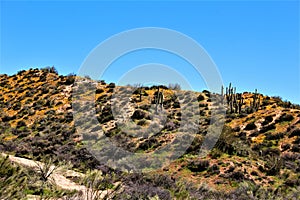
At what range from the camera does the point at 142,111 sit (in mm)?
40688

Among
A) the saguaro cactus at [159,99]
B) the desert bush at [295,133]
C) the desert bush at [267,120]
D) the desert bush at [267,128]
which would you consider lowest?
the desert bush at [295,133]

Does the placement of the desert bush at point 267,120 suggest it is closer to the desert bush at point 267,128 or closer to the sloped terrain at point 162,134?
the sloped terrain at point 162,134

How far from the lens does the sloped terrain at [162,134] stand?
22.7 m

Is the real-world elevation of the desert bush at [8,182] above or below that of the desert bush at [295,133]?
below

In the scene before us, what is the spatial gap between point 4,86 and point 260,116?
42356 mm

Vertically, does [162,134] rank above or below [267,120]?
below

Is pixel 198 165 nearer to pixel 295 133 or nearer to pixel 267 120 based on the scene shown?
pixel 295 133

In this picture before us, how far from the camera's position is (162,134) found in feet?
112

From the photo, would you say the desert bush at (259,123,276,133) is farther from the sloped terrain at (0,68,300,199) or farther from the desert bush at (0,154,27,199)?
the desert bush at (0,154,27,199)

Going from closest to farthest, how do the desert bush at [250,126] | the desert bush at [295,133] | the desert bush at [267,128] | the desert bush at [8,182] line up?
1. the desert bush at [8,182]
2. the desert bush at [295,133]
3. the desert bush at [267,128]
4. the desert bush at [250,126]

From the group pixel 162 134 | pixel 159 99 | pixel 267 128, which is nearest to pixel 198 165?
pixel 162 134

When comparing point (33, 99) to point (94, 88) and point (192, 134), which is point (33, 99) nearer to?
point (94, 88)

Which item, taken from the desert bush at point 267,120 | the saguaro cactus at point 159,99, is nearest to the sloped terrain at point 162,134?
the desert bush at point 267,120

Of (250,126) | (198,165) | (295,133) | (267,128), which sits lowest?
(198,165)
